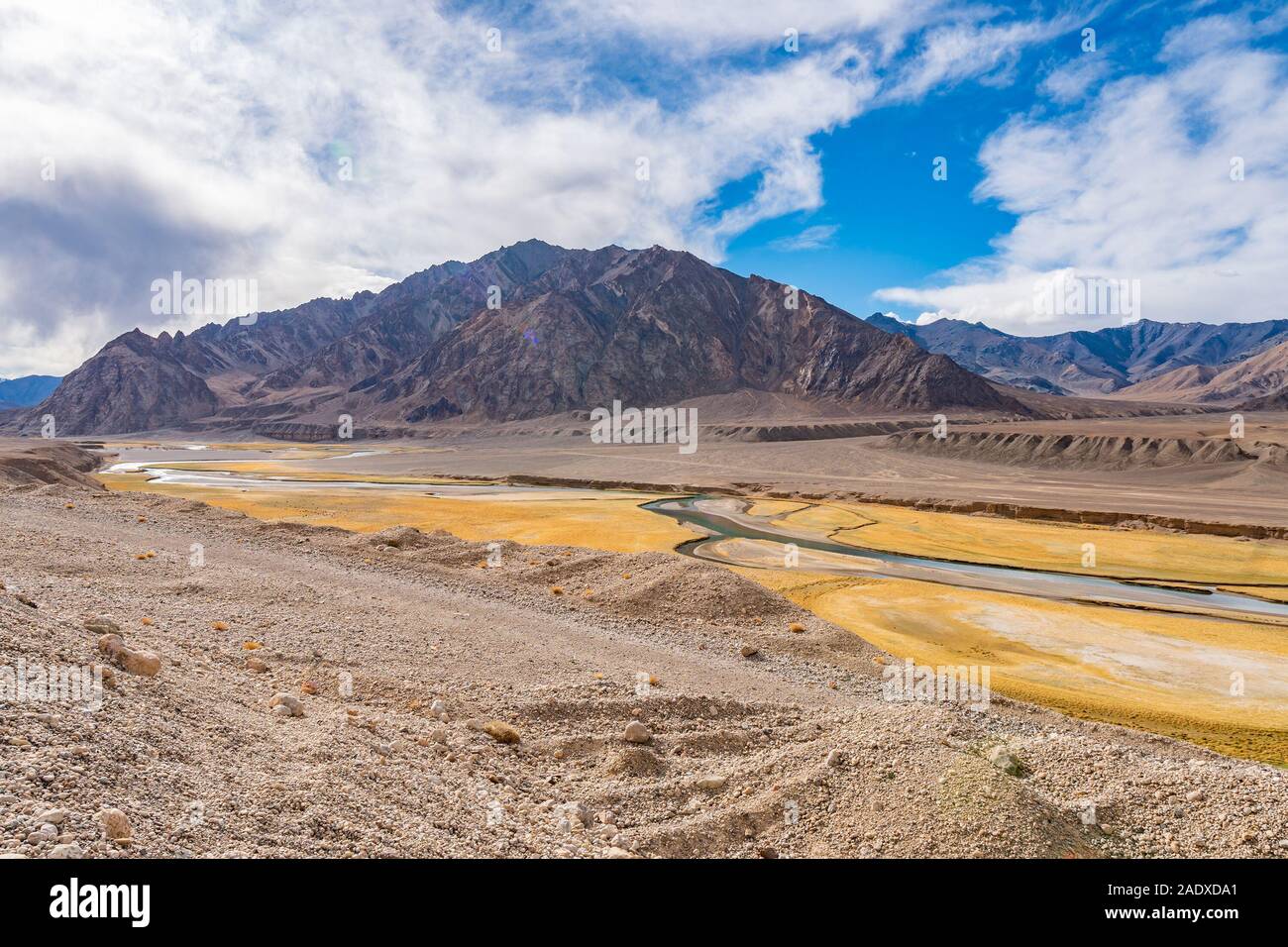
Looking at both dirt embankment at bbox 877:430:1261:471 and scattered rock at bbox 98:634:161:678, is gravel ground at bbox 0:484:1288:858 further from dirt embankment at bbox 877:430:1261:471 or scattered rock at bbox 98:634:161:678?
dirt embankment at bbox 877:430:1261:471

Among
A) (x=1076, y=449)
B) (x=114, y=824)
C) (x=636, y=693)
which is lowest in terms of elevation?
(x=636, y=693)

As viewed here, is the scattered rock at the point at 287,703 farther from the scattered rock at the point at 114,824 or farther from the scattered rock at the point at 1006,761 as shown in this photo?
the scattered rock at the point at 1006,761

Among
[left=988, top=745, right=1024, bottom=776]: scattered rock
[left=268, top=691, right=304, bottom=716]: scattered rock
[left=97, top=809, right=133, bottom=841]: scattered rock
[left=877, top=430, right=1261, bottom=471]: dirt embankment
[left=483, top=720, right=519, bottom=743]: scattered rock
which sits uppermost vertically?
[left=877, top=430, right=1261, bottom=471]: dirt embankment

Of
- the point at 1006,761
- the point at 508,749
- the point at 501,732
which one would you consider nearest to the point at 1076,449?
the point at 1006,761

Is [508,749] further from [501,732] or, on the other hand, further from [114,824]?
[114,824]

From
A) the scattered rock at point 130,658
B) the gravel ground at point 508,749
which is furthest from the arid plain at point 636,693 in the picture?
the scattered rock at point 130,658

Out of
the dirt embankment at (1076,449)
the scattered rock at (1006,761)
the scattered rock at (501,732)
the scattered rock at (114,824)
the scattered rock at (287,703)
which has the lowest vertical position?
the scattered rock at (1006,761)

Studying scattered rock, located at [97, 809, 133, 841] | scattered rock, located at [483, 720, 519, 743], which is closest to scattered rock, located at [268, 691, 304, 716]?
scattered rock, located at [483, 720, 519, 743]

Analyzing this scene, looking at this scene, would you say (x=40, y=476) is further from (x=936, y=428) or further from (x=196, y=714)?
(x=936, y=428)
